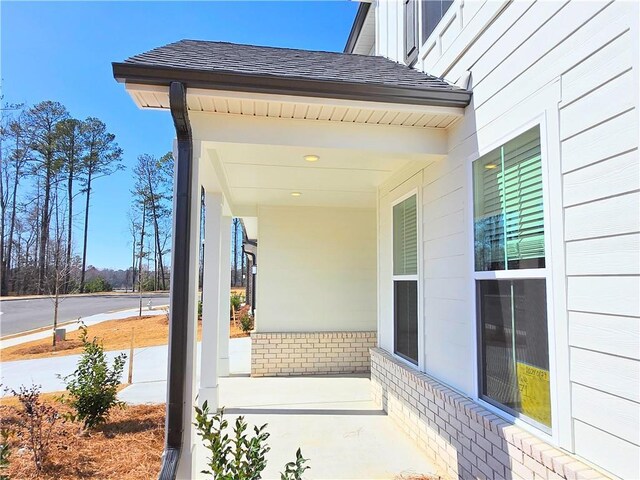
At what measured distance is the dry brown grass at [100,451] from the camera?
3.23 meters

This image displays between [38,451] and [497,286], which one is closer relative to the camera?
[497,286]

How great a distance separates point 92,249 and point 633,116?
120ft

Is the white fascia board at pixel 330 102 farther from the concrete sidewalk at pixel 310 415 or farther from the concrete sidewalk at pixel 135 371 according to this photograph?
the concrete sidewalk at pixel 135 371

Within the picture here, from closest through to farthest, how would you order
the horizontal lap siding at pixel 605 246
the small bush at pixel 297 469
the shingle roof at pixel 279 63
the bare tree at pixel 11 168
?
the horizontal lap siding at pixel 605 246 < the small bush at pixel 297 469 < the shingle roof at pixel 279 63 < the bare tree at pixel 11 168

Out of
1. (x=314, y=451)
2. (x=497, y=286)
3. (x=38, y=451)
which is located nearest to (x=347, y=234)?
(x=314, y=451)

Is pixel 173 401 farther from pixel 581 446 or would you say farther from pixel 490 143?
pixel 490 143

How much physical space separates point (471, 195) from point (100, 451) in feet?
13.4

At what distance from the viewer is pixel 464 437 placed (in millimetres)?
3074

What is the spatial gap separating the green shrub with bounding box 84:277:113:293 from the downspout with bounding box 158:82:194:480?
105 feet

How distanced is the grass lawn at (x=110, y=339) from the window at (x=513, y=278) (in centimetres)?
681

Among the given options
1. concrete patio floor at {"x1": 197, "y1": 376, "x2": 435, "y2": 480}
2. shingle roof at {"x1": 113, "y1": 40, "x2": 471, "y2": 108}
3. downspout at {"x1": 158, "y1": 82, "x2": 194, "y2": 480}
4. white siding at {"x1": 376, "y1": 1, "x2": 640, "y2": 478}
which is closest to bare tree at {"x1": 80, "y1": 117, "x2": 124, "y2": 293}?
concrete patio floor at {"x1": 197, "y1": 376, "x2": 435, "y2": 480}

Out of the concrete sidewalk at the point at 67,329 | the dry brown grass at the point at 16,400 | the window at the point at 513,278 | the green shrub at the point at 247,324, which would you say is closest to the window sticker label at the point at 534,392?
the window at the point at 513,278

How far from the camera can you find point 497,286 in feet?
9.39

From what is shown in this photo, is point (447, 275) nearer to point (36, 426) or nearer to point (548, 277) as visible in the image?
point (548, 277)
